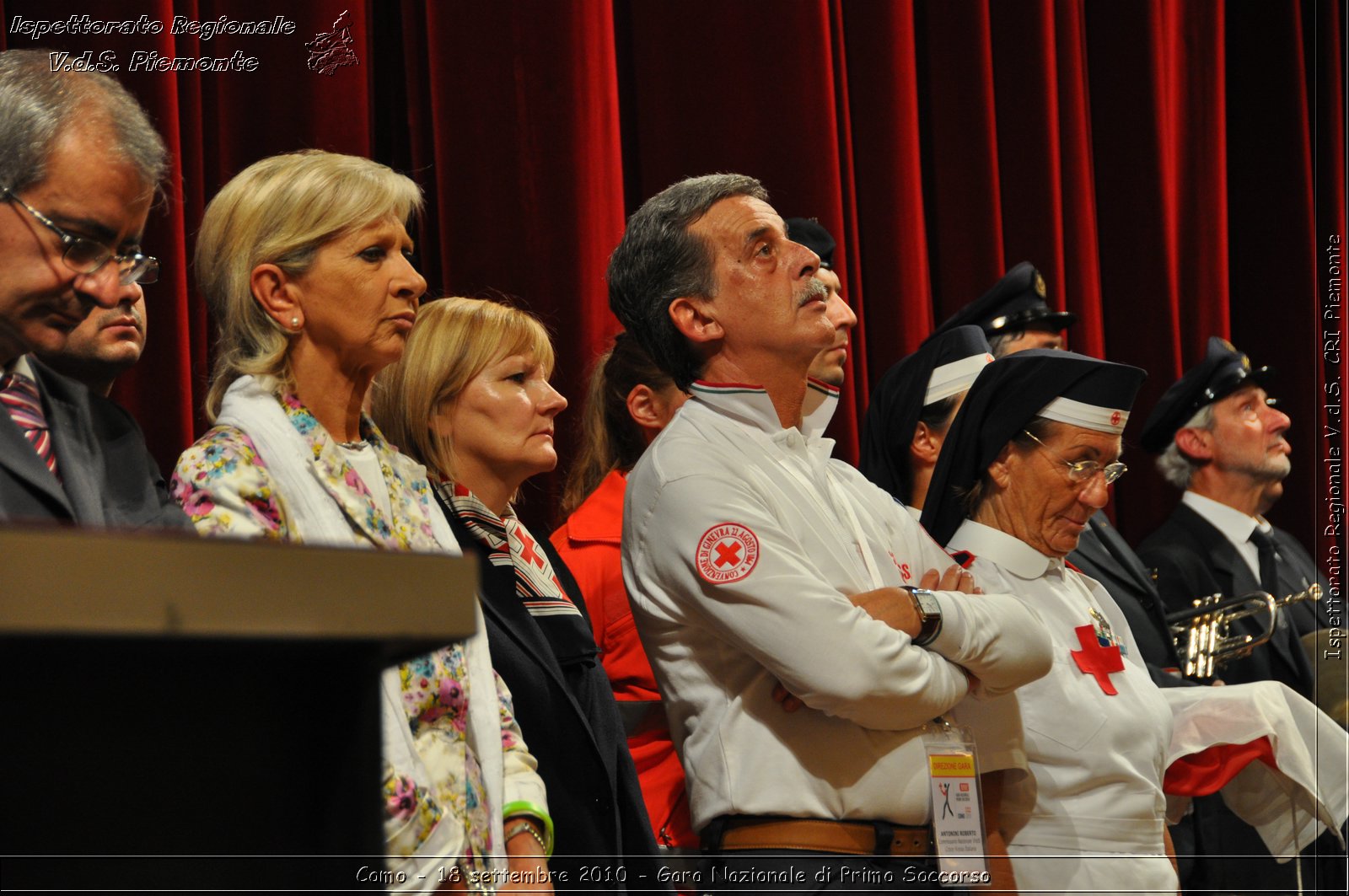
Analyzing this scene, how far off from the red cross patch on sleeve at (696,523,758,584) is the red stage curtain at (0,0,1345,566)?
1.13 meters

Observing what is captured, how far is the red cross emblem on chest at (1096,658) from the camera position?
249 centimetres

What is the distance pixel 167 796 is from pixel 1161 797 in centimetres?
213

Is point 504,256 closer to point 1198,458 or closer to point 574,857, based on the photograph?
point 574,857

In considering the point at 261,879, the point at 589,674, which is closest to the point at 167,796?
the point at 261,879

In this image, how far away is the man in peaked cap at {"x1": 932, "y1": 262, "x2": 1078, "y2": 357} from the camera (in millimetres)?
3689

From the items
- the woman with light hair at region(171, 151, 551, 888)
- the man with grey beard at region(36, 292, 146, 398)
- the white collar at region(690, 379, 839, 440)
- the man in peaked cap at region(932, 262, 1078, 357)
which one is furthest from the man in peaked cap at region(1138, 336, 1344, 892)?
the man with grey beard at region(36, 292, 146, 398)

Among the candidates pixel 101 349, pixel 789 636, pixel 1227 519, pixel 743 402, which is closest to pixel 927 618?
pixel 789 636

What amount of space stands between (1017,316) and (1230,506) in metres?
1.23

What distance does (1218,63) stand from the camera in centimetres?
500

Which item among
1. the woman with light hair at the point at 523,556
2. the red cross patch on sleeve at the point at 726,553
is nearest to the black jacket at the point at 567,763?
the woman with light hair at the point at 523,556

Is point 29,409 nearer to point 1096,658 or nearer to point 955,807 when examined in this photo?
point 955,807

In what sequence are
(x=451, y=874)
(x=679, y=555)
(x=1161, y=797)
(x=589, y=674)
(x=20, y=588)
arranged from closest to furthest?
(x=20, y=588) → (x=451, y=874) → (x=679, y=555) → (x=589, y=674) → (x=1161, y=797)

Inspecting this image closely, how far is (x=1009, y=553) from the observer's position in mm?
2617

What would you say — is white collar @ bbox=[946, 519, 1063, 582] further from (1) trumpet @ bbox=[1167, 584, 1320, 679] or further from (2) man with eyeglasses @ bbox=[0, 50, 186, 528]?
(2) man with eyeglasses @ bbox=[0, 50, 186, 528]
